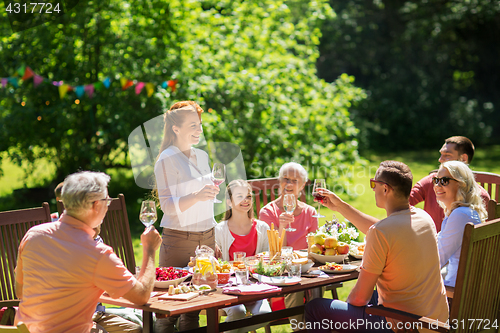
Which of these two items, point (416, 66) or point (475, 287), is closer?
point (475, 287)

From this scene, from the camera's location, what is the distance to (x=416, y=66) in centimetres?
1945

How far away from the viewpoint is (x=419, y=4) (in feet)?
60.8

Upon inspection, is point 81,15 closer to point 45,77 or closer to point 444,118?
point 45,77

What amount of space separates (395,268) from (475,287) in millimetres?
432

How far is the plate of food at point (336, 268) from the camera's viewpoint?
3.29 metres

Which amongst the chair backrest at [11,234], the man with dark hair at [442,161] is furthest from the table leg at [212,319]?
the man with dark hair at [442,161]

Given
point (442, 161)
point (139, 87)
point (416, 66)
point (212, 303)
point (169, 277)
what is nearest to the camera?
point (212, 303)

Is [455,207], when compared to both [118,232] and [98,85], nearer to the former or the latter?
[118,232]

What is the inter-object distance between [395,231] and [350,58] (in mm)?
17765

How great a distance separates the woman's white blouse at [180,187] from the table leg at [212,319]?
0.83m

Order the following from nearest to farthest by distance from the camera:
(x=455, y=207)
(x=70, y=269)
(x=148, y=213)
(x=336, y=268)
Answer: (x=70, y=269) < (x=148, y=213) < (x=336, y=268) < (x=455, y=207)

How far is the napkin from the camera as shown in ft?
9.37

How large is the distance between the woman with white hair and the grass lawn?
800mm

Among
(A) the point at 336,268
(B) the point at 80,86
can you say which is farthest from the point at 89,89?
(A) the point at 336,268
